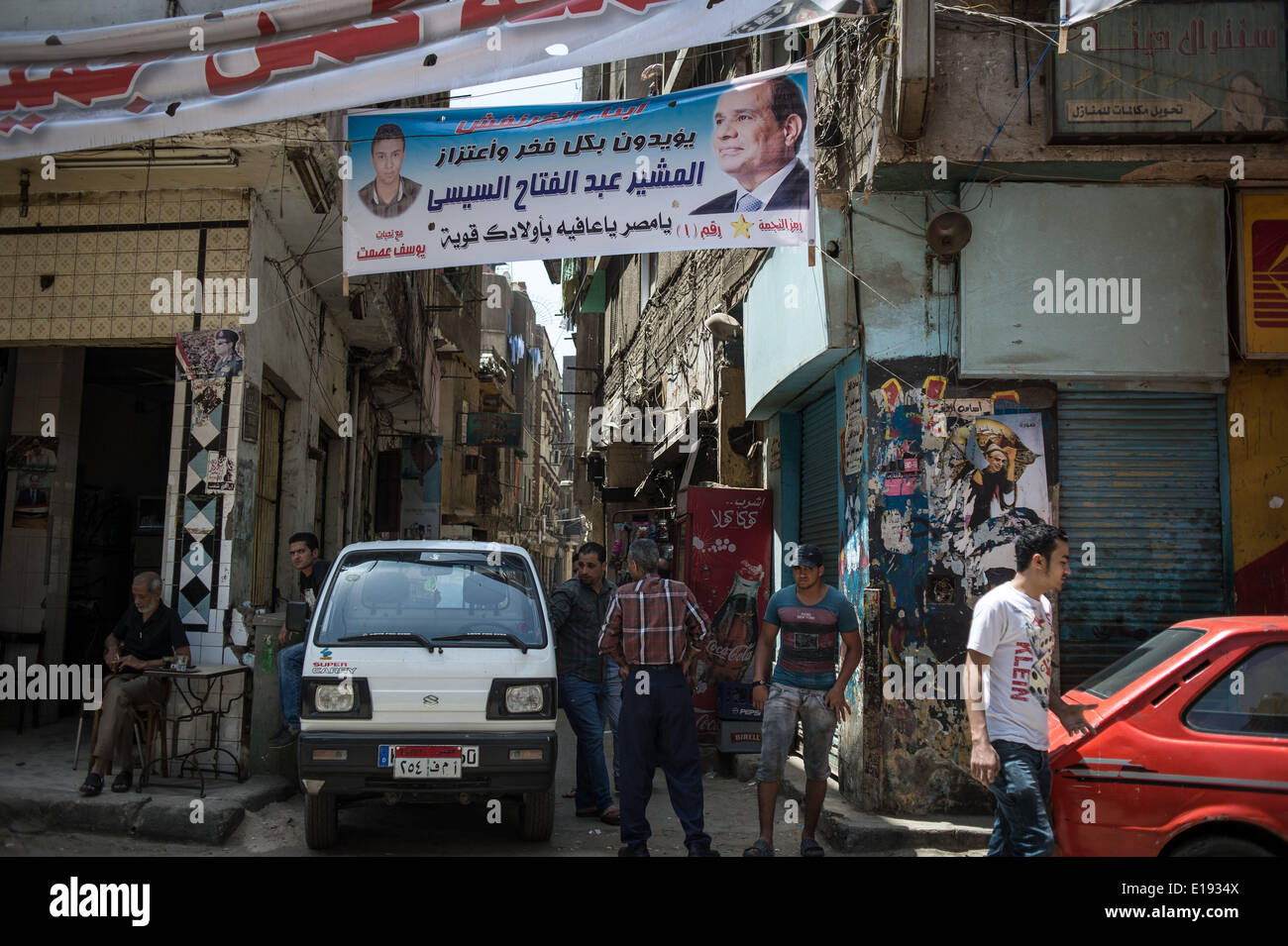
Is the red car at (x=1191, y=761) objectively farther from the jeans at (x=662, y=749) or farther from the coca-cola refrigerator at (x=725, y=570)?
the coca-cola refrigerator at (x=725, y=570)

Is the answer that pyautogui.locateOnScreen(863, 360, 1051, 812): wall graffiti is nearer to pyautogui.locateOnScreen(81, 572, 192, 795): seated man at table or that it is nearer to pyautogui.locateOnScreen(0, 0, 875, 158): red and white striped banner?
pyautogui.locateOnScreen(0, 0, 875, 158): red and white striped banner

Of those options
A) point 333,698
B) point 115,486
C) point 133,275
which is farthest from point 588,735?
point 115,486

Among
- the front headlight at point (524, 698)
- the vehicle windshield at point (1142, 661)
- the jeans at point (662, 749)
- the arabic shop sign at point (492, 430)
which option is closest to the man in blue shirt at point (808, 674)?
the jeans at point (662, 749)

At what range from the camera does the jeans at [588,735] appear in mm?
7406

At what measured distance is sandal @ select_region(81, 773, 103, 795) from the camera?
6.77m

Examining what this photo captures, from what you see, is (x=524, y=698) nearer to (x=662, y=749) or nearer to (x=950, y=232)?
(x=662, y=749)

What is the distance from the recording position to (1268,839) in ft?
14.8

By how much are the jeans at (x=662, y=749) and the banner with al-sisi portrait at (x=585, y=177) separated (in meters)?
3.18

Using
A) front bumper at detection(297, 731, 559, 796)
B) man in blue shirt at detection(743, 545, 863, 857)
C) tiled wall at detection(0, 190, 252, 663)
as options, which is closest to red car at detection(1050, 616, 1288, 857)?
man in blue shirt at detection(743, 545, 863, 857)

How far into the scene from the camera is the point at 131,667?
7297 mm

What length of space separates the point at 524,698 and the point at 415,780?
0.77 m
